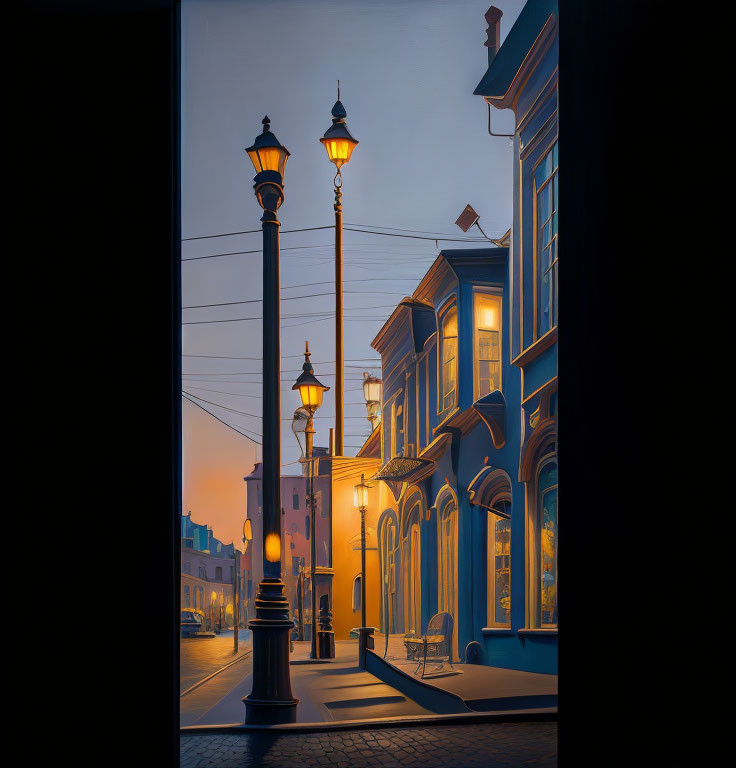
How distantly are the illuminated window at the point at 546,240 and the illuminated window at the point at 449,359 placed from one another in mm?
3486

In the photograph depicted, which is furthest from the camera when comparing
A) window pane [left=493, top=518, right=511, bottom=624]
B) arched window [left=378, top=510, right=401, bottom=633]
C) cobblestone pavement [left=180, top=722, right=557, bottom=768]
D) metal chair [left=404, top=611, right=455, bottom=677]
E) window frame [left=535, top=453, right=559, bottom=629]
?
arched window [left=378, top=510, right=401, bottom=633]

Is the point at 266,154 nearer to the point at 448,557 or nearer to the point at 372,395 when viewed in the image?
the point at 448,557

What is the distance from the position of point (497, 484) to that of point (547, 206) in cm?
359

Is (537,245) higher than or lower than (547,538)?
higher

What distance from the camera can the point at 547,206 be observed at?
9.59 metres

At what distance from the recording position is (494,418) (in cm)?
1089

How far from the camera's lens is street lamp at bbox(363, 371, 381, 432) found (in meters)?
18.9

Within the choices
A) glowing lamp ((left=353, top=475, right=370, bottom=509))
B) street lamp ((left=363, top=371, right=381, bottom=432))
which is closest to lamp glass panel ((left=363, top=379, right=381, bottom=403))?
street lamp ((left=363, top=371, right=381, bottom=432))

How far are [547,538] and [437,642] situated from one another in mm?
2682

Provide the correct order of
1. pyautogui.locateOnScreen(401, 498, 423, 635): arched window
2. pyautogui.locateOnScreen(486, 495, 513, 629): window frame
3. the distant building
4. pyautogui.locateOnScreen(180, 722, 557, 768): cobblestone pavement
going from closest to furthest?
pyautogui.locateOnScreen(180, 722, 557, 768): cobblestone pavement
pyautogui.locateOnScreen(486, 495, 513, 629): window frame
pyautogui.locateOnScreen(401, 498, 423, 635): arched window
the distant building

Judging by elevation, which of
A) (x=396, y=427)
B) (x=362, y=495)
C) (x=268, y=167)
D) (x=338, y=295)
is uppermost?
(x=268, y=167)

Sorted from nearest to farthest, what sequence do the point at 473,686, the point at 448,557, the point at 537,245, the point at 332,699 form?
the point at 473,686
the point at 537,245
the point at 332,699
the point at 448,557

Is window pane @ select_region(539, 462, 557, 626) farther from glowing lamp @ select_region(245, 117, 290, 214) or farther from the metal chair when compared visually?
glowing lamp @ select_region(245, 117, 290, 214)

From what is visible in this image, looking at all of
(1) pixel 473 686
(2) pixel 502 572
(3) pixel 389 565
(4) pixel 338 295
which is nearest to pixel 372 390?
(3) pixel 389 565
